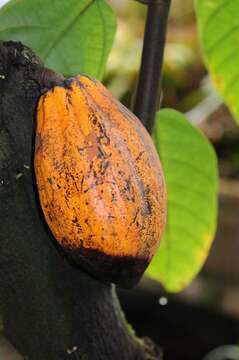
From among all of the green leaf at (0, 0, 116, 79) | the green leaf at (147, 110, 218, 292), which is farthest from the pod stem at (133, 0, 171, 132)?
the green leaf at (147, 110, 218, 292)

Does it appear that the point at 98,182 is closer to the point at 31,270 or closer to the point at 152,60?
the point at 31,270

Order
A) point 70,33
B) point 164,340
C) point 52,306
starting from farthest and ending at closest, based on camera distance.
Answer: point 164,340 < point 70,33 < point 52,306

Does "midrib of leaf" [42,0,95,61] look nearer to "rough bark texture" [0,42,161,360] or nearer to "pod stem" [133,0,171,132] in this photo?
"pod stem" [133,0,171,132]

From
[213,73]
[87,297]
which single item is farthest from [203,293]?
[87,297]

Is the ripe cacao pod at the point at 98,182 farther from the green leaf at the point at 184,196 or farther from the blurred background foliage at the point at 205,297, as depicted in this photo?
the blurred background foliage at the point at 205,297

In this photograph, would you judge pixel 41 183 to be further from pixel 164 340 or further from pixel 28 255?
pixel 164 340

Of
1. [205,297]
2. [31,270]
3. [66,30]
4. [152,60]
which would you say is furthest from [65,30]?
[205,297]
